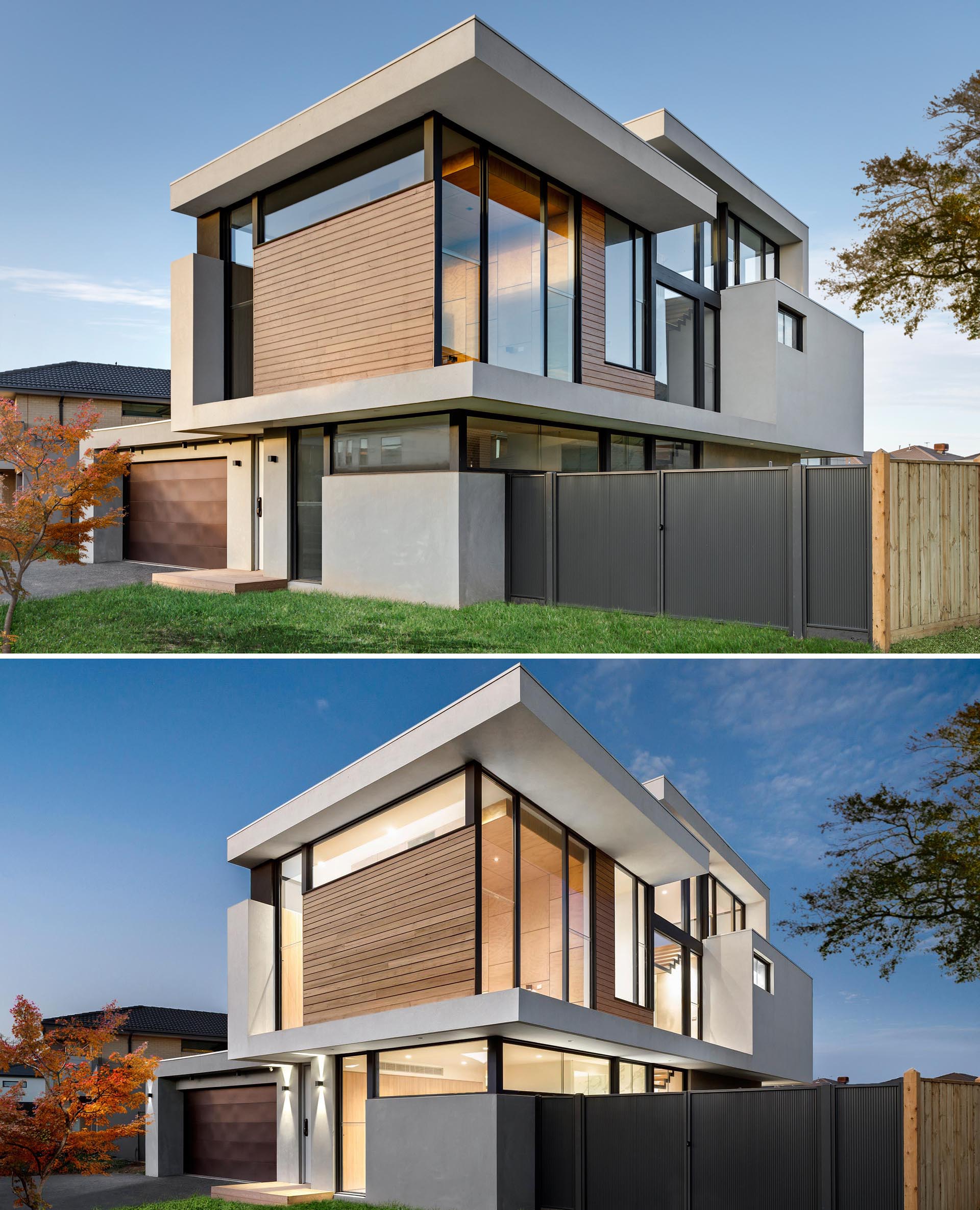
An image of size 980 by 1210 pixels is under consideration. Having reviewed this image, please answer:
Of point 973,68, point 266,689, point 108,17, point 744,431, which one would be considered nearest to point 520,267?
point 744,431

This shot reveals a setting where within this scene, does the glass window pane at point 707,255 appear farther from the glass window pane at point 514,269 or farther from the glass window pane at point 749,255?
the glass window pane at point 514,269

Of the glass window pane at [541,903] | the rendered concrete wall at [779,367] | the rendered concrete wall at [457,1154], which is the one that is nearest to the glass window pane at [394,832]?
the glass window pane at [541,903]

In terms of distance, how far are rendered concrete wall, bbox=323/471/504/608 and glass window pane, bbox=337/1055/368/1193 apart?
6.98m

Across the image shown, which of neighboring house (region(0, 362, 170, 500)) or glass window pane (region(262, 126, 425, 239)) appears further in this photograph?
neighboring house (region(0, 362, 170, 500))

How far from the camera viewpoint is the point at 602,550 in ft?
47.5

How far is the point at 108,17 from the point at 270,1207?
26.6 metres

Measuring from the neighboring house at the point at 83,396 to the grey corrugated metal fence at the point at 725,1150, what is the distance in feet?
98.9

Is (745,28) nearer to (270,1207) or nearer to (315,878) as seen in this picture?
(315,878)

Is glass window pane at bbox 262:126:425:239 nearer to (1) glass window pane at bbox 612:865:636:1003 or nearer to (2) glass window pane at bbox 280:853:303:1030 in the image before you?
(2) glass window pane at bbox 280:853:303:1030

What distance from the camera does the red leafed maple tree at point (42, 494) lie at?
45.3 ft

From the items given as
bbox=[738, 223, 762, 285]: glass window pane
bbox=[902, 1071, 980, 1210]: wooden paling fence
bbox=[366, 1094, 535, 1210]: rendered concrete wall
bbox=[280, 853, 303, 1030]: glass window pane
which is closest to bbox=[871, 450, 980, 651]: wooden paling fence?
bbox=[902, 1071, 980, 1210]: wooden paling fence

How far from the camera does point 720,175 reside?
21.6m

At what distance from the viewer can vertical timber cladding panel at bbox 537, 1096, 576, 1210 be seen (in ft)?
33.0

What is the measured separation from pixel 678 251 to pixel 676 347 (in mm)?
2293
